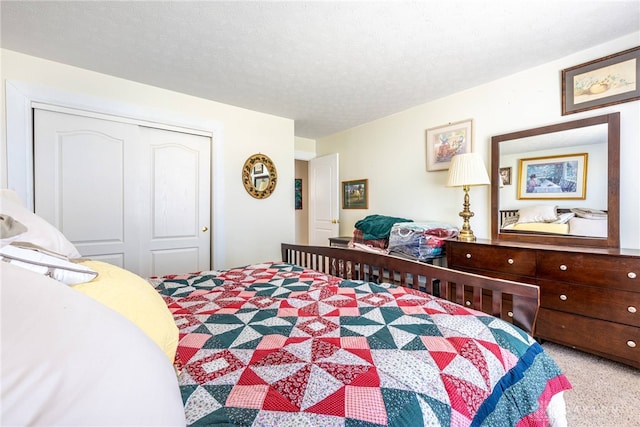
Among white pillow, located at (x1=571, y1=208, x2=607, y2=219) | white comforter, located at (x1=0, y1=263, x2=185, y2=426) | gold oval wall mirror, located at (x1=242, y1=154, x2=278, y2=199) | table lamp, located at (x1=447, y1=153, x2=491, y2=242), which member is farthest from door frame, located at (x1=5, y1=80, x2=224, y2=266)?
white pillow, located at (x1=571, y1=208, x2=607, y2=219)

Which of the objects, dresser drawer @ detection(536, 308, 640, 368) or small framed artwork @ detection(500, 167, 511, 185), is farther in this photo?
small framed artwork @ detection(500, 167, 511, 185)

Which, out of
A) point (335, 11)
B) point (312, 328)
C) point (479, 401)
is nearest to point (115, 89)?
point (335, 11)

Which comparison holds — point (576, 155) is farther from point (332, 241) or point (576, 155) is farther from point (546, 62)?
point (332, 241)

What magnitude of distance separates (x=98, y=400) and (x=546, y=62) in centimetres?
324

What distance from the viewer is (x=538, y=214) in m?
2.40

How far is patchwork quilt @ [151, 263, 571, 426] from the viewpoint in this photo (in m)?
0.66

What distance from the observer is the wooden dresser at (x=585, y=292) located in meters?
1.75

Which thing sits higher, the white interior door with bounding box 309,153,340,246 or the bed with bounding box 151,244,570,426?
the white interior door with bounding box 309,153,340,246

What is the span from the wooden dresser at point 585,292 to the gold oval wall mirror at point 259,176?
2.52 metres

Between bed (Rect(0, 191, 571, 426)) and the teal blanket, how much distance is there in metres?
1.51

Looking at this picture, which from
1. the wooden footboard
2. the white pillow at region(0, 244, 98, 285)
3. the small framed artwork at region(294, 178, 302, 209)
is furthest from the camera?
the small framed artwork at region(294, 178, 302, 209)

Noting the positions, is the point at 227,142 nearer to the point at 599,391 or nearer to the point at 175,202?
the point at 175,202

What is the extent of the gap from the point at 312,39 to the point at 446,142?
179cm

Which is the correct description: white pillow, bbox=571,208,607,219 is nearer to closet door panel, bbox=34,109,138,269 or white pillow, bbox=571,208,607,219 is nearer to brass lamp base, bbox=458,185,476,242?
brass lamp base, bbox=458,185,476,242
